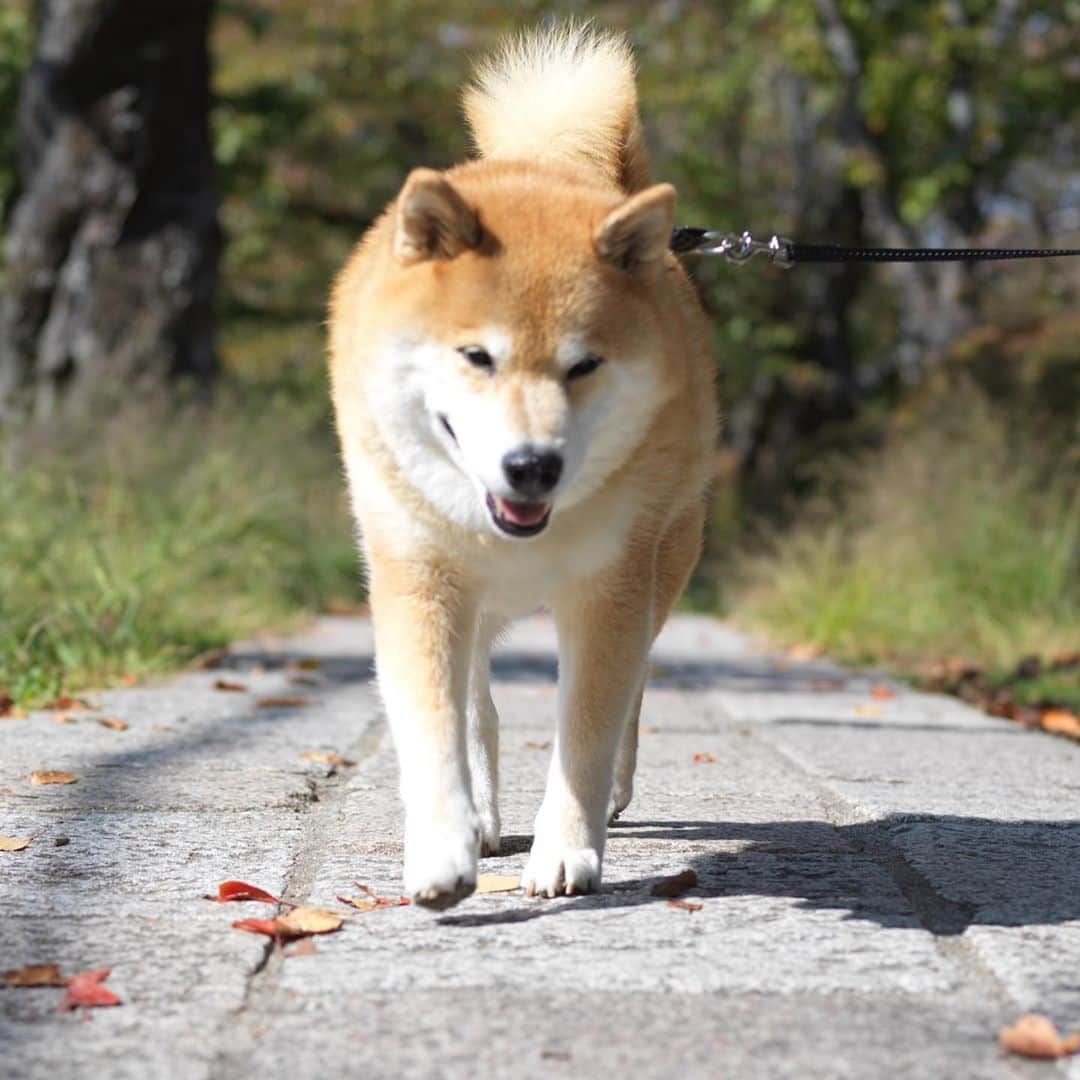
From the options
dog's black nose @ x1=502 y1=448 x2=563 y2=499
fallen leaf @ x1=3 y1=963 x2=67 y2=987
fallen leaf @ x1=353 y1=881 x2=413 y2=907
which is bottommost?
fallen leaf @ x1=353 y1=881 x2=413 y2=907

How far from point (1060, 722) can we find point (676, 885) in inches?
126

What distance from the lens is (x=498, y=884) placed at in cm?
298

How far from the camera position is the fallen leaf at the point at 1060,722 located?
5.54m

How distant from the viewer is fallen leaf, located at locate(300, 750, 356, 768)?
4.25 meters

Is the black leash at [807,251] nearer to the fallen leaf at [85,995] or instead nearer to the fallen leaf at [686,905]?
the fallen leaf at [686,905]

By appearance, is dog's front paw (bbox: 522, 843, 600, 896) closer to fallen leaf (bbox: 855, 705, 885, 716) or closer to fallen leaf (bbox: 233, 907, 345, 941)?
fallen leaf (bbox: 233, 907, 345, 941)

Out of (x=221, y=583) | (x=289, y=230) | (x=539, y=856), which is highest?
(x=289, y=230)

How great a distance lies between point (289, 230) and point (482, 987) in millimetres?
21619

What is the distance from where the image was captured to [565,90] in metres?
3.81

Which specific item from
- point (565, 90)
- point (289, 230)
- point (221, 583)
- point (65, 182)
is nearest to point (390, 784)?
point (565, 90)

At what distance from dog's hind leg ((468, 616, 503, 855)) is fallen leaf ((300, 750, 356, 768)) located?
2.68 ft

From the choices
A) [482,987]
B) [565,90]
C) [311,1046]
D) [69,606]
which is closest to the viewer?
[311,1046]

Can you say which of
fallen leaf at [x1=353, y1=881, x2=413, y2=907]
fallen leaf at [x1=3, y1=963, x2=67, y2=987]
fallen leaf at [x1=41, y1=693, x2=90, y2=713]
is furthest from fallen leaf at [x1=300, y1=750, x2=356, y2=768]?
fallen leaf at [x1=3, y1=963, x2=67, y2=987]

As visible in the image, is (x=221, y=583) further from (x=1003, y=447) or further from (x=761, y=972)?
(x=761, y=972)
